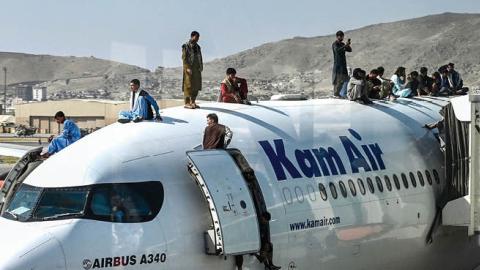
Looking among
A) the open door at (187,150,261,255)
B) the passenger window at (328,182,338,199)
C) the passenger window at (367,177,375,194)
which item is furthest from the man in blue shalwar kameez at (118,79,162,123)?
the passenger window at (367,177,375,194)

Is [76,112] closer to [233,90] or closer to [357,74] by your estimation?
[357,74]

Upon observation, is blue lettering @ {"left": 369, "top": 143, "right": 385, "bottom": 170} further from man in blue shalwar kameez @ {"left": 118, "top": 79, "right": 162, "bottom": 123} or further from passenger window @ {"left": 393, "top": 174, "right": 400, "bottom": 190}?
man in blue shalwar kameez @ {"left": 118, "top": 79, "right": 162, "bottom": 123}

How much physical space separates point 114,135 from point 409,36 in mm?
62501

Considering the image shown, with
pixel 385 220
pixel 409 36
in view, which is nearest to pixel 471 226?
pixel 385 220

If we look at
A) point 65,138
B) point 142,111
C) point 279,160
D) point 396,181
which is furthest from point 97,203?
point 396,181

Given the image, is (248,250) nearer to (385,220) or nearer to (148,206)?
(148,206)

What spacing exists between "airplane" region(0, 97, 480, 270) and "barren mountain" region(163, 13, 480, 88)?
1509 centimetres

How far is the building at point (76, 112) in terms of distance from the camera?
66369 mm

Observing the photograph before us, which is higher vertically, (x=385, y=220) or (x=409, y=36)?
(x=409, y=36)

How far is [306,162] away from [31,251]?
575 cm

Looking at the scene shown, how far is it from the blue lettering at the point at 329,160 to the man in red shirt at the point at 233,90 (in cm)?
178

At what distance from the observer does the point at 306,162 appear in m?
15.6

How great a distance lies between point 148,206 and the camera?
12875 millimetres

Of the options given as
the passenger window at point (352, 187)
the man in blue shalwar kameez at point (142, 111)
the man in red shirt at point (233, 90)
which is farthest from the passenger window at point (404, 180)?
the man in blue shalwar kameez at point (142, 111)
